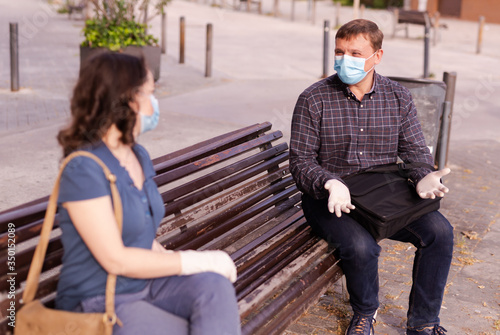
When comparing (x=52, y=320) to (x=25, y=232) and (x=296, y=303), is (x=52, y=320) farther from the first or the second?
(x=296, y=303)

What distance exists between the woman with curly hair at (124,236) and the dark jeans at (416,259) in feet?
3.70

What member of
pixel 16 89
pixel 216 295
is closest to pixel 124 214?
pixel 216 295

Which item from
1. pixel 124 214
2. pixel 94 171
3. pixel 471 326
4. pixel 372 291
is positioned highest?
pixel 94 171

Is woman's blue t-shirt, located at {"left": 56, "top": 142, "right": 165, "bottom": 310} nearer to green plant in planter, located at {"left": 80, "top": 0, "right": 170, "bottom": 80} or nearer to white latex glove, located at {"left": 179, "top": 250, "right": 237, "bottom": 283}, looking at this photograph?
white latex glove, located at {"left": 179, "top": 250, "right": 237, "bottom": 283}

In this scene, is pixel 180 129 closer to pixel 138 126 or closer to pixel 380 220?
pixel 380 220

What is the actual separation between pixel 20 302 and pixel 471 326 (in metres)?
2.55

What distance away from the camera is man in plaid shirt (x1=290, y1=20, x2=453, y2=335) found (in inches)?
136

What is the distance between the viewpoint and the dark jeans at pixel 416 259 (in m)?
3.43

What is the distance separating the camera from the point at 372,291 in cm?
347

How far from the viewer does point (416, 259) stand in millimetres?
3596

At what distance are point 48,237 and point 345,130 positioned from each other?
6.32ft

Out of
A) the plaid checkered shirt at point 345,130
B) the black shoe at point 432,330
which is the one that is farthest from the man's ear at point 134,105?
the black shoe at point 432,330

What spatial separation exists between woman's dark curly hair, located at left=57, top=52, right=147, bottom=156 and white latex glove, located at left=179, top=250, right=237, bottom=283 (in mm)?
505

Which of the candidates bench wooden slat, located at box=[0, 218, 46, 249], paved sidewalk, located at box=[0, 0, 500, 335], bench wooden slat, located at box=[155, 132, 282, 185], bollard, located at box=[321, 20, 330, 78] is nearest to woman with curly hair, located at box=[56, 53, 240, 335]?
bench wooden slat, located at box=[0, 218, 46, 249]
